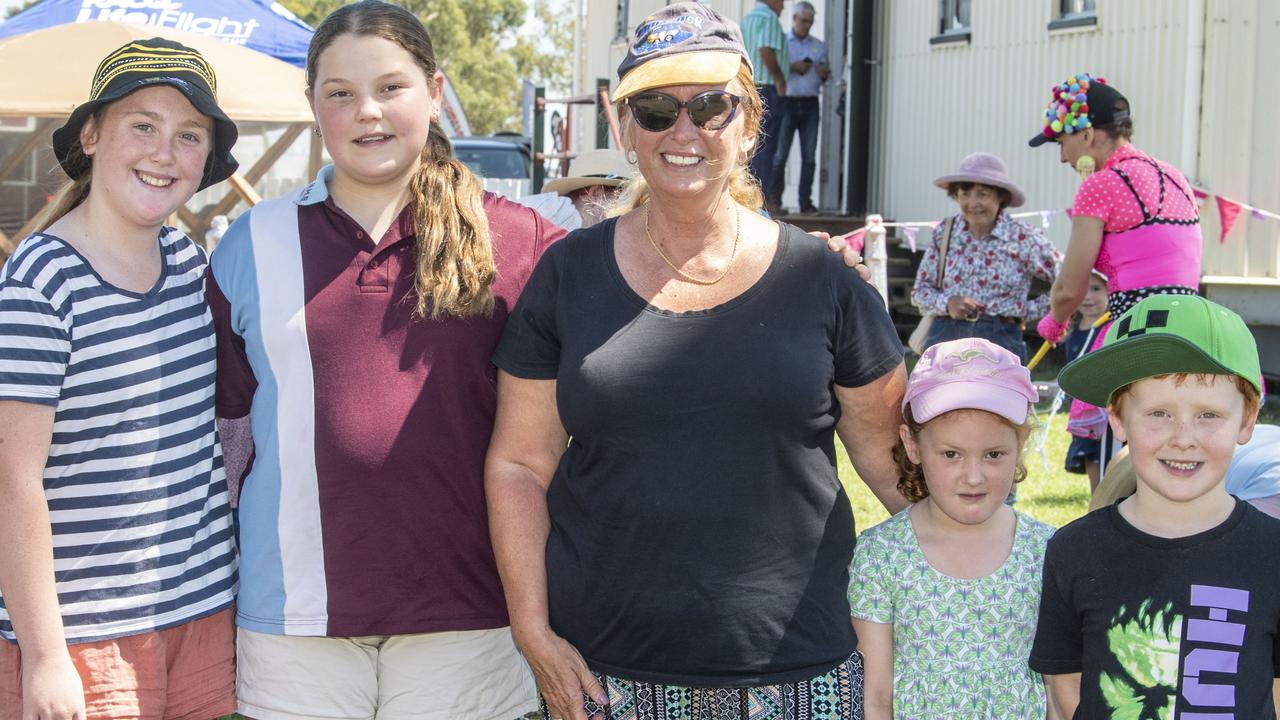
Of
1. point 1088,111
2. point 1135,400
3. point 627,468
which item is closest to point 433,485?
point 627,468

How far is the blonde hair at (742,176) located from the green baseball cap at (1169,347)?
0.73 metres

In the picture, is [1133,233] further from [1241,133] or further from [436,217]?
[1241,133]

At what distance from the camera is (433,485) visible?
8.64ft

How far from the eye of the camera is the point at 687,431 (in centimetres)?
241

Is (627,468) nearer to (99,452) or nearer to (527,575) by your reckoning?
(527,575)

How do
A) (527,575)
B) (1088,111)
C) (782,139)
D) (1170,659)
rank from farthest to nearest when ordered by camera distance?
(782,139)
(1088,111)
(527,575)
(1170,659)

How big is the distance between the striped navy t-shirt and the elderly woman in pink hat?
4541mm

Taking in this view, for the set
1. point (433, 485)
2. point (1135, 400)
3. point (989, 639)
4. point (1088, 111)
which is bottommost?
point (989, 639)

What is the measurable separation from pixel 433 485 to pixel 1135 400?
4.45 feet

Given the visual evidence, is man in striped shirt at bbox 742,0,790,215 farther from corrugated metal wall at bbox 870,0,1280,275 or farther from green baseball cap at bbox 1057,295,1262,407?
green baseball cap at bbox 1057,295,1262,407

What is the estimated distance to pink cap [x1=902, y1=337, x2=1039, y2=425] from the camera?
8.43 feet

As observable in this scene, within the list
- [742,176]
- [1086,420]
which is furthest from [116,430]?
[1086,420]

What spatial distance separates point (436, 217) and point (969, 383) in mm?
1109

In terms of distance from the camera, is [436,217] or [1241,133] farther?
[1241,133]
